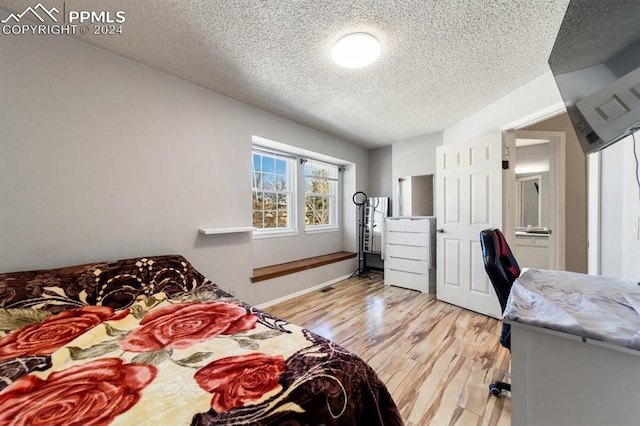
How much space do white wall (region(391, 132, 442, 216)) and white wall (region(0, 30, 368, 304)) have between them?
257cm

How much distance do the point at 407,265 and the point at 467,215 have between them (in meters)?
1.16

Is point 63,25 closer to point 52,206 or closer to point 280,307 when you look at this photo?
point 52,206

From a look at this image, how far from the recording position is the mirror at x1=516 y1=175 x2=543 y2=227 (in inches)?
141

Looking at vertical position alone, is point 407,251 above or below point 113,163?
below

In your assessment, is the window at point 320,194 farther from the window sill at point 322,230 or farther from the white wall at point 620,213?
the white wall at point 620,213

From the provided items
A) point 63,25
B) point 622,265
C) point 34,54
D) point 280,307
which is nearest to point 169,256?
point 280,307

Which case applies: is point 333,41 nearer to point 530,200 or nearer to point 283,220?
point 283,220

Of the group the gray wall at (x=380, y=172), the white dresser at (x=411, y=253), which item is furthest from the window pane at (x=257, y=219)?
the gray wall at (x=380, y=172)

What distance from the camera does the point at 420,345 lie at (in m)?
2.04

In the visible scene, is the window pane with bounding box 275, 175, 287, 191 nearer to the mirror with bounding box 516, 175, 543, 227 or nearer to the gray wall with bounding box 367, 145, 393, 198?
the gray wall with bounding box 367, 145, 393, 198

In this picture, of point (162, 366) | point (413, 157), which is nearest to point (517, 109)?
point (413, 157)

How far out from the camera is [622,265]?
4.99 ft

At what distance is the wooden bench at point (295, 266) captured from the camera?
2.91 meters

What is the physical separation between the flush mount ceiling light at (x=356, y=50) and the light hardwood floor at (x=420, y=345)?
2.33 meters
